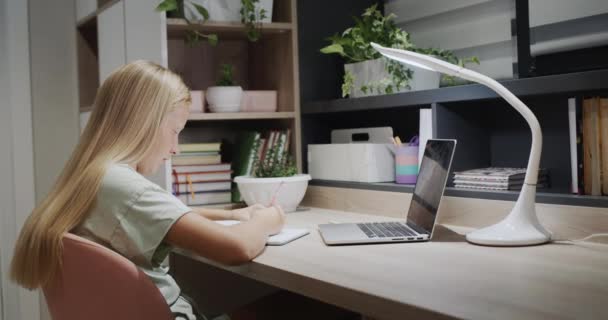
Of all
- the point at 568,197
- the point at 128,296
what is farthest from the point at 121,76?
the point at 568,197

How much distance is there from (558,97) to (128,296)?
1318mm

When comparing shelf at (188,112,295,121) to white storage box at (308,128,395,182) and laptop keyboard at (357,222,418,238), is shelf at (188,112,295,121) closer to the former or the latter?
white storage box at (308,128,395,182)

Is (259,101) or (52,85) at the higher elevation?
(52,85)

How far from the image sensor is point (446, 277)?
3.51 ft

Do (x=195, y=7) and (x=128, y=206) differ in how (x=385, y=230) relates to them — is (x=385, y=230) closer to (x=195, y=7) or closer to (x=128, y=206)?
(x=128, y=206)

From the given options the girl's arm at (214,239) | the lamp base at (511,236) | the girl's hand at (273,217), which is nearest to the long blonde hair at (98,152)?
the girl's arm at (214,239)

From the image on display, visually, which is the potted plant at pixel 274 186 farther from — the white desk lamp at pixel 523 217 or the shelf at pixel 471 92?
the white desk lamp at pixel 523 217

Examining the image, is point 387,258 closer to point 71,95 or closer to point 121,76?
point 121,76

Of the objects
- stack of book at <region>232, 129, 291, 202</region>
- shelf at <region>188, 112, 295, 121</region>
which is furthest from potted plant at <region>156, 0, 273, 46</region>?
stack of book at <region>232, 129, 291, 202</region>

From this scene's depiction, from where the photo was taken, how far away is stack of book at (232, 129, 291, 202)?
7.18 feet

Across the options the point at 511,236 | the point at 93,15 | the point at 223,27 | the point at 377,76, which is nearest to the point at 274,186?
the point at 377,76

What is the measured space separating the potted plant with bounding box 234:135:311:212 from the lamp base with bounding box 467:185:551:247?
28.7 inches

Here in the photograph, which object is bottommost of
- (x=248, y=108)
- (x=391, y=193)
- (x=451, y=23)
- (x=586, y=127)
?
(x=391, y=193)

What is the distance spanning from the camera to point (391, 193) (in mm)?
1848
